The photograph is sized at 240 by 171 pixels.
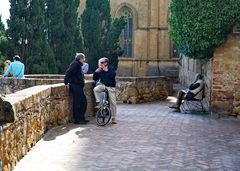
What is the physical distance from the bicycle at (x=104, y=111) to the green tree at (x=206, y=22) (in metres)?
3.80

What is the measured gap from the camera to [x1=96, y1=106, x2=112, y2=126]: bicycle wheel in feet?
35.6

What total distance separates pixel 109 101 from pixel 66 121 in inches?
49.8

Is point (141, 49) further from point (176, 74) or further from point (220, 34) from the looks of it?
point (220, 34)

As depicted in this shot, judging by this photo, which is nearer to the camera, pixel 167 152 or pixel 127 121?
pixel 167 152

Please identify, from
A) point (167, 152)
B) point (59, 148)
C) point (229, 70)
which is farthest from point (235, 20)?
point (59, 148)

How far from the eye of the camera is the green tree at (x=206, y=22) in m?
12.7

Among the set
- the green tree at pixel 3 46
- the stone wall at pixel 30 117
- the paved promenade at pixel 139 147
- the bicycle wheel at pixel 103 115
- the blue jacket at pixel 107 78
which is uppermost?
the green tree at pixel 3 46

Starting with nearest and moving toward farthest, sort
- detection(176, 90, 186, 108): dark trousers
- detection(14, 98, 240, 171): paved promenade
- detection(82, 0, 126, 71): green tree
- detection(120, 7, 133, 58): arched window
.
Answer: detection(14, 98, 240, 171): paved promenade, detection(176, 90, 186, 108): dark trousers, detection(82, 0, 126, 71): green tree, detection(120, 7, 133, 58): arched window

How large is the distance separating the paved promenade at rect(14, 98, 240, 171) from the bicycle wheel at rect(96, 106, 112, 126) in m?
0.18

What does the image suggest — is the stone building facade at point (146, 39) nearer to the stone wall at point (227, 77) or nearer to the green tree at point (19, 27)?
the green tree at point (19, 27)

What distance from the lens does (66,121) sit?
10859 millimetres

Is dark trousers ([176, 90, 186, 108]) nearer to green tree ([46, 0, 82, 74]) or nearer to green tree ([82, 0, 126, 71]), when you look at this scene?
green tree ([46, 0, 82, 74])

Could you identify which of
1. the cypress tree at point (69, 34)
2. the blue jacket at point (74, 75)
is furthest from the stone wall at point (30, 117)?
the cypress tree at point (69, 34)

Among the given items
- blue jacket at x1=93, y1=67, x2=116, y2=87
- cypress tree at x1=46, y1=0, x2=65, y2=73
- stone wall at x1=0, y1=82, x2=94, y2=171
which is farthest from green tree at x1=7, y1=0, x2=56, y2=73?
stone wall at x1=0, y1=82, x2=94, y2=171
